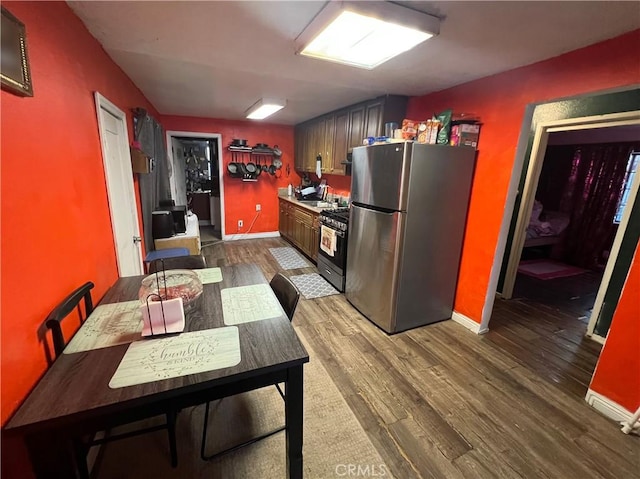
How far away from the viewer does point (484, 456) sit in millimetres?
1479

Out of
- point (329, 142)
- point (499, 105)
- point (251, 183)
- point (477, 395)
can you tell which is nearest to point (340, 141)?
point (329, 142)

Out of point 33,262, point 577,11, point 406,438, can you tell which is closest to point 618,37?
point 577,11

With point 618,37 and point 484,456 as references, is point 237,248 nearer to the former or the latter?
point 484,456

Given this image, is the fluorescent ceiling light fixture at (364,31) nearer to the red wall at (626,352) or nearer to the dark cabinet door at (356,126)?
the dark cabinet door at (356,126)

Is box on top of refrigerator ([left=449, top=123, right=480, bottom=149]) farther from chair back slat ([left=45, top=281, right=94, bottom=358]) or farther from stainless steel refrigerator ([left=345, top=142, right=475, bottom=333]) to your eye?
chair back slat ([left=45, top=281, right=94, bottom=358])

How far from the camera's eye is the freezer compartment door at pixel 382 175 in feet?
7.15

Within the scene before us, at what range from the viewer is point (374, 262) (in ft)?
8.43

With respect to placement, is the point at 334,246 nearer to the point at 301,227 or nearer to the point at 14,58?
the point at 301,227

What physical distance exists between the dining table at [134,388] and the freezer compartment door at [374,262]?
1338 millimetres

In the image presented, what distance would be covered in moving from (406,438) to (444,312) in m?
1.45

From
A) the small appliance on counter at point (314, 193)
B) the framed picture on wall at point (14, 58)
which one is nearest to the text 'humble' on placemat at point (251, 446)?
the framed picture on wall at point (14, 58)

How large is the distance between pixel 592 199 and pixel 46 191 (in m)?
6.34

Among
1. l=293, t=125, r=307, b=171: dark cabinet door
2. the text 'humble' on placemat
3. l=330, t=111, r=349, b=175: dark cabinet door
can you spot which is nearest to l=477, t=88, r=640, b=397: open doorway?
the text 'humble' on placemat

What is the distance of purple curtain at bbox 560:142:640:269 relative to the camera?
4090 millimetres
